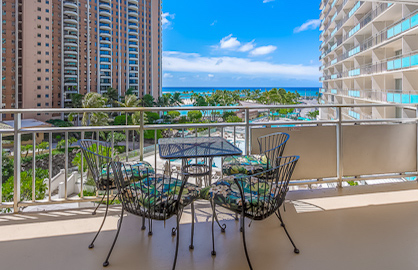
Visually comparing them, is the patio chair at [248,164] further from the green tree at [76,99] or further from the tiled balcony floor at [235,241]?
the green tree at [76,99]

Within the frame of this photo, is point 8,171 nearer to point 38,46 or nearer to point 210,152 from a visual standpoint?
point 210,152

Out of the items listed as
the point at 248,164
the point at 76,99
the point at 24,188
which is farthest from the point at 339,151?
the point at 76,99

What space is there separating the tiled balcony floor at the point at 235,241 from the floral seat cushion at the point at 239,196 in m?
0.36

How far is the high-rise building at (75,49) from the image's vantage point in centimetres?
3559

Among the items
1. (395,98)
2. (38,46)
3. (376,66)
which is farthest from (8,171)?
(38,46)

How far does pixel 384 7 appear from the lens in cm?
1485

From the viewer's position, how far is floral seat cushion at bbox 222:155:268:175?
7.69 ft

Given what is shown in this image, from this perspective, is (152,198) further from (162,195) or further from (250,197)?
(250,197)

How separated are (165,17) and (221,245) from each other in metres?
69.1

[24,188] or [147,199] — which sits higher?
[147,199]

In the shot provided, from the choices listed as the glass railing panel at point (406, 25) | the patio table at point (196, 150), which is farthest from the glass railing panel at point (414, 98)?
the patio table at point (196, 150)

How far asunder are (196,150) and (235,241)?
75 centimetres

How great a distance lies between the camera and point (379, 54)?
1652cm

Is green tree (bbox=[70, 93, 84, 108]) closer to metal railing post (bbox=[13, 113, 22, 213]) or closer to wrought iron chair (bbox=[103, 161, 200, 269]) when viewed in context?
metal railing post (bbox=[13, 113, 22, 213])
